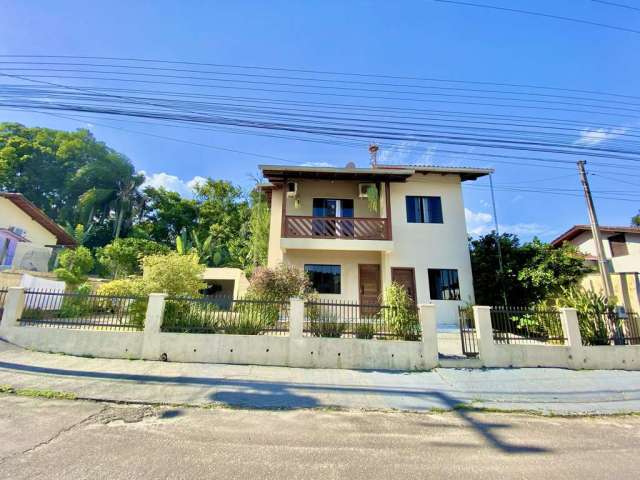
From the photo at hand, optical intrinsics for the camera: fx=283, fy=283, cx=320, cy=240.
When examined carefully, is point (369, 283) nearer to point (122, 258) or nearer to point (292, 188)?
point (292, 188)

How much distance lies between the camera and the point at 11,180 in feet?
97.7

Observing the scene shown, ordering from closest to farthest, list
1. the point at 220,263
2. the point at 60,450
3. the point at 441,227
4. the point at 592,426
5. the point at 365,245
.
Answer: the point at 60,450 → the point at 592,426 → the point at 365,245 → the point at 441,227 → the point at 220,263

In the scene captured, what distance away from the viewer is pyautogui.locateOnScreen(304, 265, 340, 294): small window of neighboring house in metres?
13.4

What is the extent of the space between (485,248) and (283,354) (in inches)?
450

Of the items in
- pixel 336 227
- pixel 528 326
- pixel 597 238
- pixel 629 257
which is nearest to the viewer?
pixel 528 326

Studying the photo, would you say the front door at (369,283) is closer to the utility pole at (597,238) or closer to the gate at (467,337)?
the gate at (467,337)

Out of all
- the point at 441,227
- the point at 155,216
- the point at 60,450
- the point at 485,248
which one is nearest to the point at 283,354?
the point at 60,450

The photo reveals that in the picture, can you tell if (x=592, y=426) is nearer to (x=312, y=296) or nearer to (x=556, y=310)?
(x=556, y=310)

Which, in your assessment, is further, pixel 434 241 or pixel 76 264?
pixel 76 264

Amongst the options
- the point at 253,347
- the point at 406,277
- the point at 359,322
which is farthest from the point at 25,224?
the point at 406,277

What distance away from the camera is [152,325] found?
7.52 meters

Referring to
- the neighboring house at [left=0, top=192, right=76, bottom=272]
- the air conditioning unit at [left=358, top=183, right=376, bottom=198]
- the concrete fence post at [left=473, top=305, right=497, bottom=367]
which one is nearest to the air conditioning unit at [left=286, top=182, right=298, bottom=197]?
the air conditioning unit at [left=358, top=183, right=376, bottom=198]

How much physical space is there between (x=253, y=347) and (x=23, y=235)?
2230 centimetres

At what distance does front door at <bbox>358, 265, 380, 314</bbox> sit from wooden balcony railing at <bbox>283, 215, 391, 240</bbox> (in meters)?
1.81
